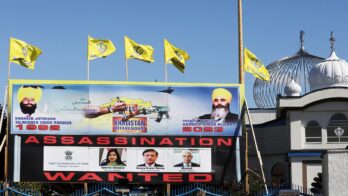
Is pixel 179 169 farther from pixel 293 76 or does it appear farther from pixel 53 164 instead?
pixel 293 76

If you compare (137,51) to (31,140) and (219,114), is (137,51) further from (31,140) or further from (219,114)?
(31,140)

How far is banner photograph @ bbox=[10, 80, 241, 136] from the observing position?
3619cm

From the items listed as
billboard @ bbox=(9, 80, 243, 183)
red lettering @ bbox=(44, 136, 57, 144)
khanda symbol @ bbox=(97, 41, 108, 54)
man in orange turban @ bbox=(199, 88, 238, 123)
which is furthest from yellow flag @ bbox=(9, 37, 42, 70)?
man in orange turban @ bbox=(199, 88, 238, 123)

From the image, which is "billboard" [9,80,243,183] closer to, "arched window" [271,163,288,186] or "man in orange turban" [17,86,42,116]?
"man in orange turban" [17,86,42,116]

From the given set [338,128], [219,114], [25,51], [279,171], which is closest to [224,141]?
[219,114]

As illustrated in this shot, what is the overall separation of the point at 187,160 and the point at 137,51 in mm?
6512

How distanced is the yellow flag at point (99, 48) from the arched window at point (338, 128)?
18283 millimetres

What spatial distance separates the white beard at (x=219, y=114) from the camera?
36906 mm

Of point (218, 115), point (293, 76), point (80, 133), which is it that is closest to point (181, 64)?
point (218, 115)

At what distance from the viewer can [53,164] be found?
36031 mm

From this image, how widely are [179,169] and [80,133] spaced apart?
5.12m

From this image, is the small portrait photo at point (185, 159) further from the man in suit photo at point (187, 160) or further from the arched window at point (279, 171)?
the arched window at point (279, 171)

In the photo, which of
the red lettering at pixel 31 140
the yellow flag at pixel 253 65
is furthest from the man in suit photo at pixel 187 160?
the red lettering at pixel 31 140

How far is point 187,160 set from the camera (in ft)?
120
